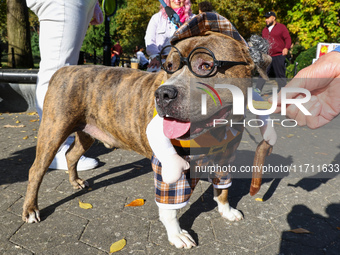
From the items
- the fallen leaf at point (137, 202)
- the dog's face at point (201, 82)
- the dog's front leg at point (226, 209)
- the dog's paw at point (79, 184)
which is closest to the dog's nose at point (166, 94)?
the dog's face at point (201, 82)

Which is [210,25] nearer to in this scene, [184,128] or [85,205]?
[184,128]

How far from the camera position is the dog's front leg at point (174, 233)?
2.35 meters

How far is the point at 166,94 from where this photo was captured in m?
1.74

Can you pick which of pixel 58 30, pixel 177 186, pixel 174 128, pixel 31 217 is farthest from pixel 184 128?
pixel 58 30

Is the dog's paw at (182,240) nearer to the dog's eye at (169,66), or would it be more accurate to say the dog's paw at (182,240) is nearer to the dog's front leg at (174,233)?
the dog's front leg at (174,233)

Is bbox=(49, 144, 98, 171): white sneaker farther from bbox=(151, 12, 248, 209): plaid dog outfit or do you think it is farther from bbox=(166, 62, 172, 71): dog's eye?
bbox=(166, 62, 172, 71): dog's eye

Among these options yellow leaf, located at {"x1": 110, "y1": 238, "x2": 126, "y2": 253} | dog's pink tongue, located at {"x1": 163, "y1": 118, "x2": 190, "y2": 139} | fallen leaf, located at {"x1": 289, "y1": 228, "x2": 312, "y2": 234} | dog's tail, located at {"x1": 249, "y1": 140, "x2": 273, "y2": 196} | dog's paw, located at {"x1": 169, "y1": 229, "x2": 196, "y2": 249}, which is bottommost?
yellow leaf, located at {"x1": 110, "y1": 238, "x2": 126, "y2": 253}

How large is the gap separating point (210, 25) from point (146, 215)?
6.26 feet

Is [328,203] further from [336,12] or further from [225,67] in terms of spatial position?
[336,12]

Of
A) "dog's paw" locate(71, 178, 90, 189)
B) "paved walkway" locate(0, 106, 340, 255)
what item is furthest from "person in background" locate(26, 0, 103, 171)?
"paved walkway" locate(0, 106, 340, 255)

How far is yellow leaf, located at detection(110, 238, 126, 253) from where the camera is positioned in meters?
2.32

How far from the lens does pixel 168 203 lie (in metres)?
2.28

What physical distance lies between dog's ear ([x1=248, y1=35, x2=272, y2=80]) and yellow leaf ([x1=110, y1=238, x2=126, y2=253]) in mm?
1785

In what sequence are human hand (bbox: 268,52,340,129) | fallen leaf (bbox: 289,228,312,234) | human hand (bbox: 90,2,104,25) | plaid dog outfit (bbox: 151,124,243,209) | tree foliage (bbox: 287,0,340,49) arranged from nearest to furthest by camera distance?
human hand (bbox: 268,52,340,129), plaid dog outfit (bbox: 151,124,243,209), fallen leaf (bbox: 289,228,312,234), human hand (bbox: 90,2,104,25), tree foliage (bbox: 287,0,340,49)
